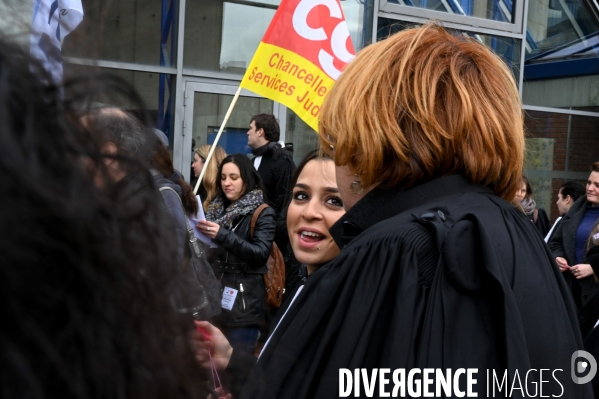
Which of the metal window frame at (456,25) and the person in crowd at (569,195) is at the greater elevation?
the metal window frame at (456,25)

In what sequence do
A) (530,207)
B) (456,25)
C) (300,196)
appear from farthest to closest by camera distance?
(456,25), (530,207), (300,196)

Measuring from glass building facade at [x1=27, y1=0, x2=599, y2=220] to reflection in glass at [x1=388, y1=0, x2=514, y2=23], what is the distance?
0.5 inches

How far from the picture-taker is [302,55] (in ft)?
15.5

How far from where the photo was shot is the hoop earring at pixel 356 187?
1.80m

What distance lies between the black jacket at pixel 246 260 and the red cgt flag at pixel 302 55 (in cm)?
89

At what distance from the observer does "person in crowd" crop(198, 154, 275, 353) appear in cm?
462

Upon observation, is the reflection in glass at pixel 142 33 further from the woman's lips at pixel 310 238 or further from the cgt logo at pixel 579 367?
the cgt logo at pixel 579 367

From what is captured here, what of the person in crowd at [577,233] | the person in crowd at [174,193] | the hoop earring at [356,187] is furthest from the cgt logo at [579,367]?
the person in crowd at [577,233]

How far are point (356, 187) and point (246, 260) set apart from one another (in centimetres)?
302

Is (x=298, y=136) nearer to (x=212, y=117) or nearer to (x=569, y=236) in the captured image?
(x=212, y=117)

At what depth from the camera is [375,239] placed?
59.9 inches

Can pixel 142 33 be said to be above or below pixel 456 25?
below

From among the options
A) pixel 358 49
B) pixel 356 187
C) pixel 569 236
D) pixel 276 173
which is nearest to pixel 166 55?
pixel 358 49

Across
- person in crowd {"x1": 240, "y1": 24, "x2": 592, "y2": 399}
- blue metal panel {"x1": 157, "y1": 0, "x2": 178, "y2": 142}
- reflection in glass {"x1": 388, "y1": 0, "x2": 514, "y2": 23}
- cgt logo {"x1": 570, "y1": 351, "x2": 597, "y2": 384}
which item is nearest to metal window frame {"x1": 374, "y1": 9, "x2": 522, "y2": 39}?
reflection in glass {"x1": 388, "y1": 0, "x2": 514, "y2": 23}
